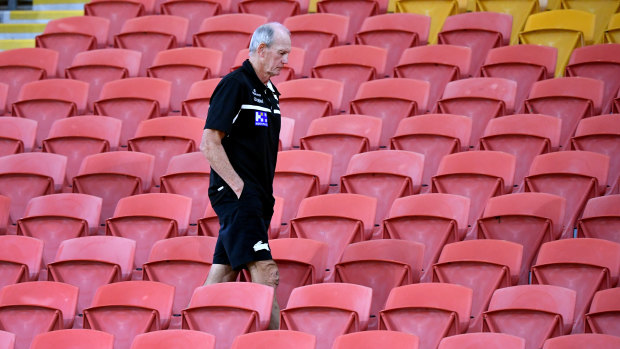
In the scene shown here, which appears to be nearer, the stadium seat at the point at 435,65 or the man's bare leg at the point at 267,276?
the man's bare leg at the point at 267,276

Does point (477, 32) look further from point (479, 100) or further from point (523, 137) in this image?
point (523, 137)

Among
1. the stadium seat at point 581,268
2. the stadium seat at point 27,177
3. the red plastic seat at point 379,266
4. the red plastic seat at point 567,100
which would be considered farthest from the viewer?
the red plastic seat at point 567,100

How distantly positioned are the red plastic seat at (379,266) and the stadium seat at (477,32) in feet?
6.27

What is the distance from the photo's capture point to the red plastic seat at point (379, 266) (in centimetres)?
398

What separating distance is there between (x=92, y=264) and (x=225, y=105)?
39.3 inches

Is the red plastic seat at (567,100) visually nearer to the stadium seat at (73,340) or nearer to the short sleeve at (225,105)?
the short sleeve at (225,105)

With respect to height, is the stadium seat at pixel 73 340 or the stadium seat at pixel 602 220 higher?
the stadium seat at pixel 602 220

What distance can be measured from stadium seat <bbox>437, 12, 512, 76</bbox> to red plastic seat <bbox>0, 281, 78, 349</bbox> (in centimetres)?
265

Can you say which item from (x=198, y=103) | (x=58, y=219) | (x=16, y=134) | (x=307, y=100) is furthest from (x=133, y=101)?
(x=58, y=219)

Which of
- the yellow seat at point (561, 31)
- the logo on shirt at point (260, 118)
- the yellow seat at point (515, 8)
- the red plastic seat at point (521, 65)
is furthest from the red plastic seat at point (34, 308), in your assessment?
the yellow seat at point (515, 8)

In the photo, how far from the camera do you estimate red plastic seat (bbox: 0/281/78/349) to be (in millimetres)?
3896

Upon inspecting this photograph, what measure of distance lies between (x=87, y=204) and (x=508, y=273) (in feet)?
6.05

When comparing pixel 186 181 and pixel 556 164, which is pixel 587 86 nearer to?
pixel 556 164

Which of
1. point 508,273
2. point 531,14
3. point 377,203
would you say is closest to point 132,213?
point 377,203
